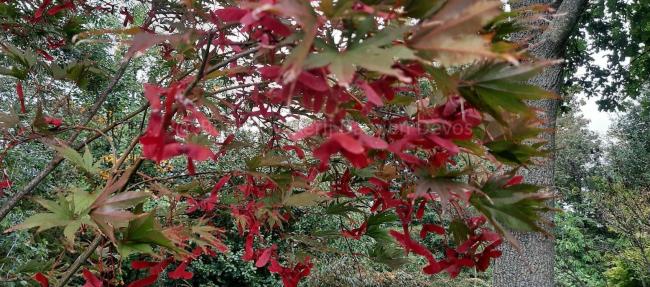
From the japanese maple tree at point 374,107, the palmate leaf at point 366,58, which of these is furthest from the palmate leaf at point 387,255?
the palmate leaf at point 366,58

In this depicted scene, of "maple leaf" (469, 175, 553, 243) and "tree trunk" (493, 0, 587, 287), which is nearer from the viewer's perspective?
"maple leaf" (469, 175, 553, 243)

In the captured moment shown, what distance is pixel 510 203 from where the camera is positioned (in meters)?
0.79

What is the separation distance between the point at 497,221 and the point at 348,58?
40cm

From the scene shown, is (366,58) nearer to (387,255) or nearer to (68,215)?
(68,215)

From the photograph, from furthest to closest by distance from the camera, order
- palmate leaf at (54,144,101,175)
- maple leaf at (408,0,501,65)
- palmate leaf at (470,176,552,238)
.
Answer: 1. palmate leaf at (54,144,101,175)
2. palmate leaf at (470,176,552,238)
3. maple leaf at (408,0,501,65)

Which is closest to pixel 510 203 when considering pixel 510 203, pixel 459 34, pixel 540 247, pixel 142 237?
pixel 510 203

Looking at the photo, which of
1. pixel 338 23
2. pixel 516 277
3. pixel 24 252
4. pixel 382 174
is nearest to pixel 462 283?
pixel 516 277

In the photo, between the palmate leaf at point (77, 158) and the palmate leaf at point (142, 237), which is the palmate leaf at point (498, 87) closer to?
the palmate leaf at point (142, 237)

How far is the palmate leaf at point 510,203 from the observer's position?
774mm

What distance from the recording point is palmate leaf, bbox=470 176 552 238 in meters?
0.77

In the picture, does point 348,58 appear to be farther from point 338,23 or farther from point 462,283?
point 462,283

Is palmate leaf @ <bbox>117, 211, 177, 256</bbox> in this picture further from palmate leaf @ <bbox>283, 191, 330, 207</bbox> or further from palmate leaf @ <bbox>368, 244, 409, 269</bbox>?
palmate leaf @ <bbox>368, 244, 409, 269</bbox>

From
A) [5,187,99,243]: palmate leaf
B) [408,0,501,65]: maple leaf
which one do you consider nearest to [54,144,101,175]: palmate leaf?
[5,187,99,243]: palmate leaf

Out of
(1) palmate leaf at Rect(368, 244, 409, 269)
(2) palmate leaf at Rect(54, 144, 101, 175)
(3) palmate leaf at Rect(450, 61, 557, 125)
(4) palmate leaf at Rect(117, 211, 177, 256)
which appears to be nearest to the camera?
(3) palmate leaf at Rect(450, 61, 557, 125)
